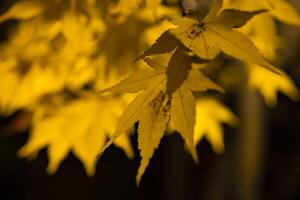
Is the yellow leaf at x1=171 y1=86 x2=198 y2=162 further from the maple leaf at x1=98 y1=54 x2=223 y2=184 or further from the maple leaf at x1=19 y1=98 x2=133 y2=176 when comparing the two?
the maple leaf at x1=19 y1=98 x2=133 y2=176

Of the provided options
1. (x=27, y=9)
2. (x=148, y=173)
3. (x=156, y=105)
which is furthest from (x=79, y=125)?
(x=148, y=173)

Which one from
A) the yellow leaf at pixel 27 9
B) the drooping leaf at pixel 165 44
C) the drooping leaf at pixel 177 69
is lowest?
the yellow leaf at pixel 27 9

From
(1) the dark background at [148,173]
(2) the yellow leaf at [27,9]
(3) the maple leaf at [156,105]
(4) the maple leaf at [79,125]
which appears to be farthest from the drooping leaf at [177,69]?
(1) the dark background at [148,173]

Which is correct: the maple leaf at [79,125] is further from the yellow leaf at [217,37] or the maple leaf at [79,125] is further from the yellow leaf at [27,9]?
the yellow leaf at [217,37]

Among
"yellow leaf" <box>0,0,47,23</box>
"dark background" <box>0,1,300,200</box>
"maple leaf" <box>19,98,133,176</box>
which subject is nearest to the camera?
"yellow leaf" <box>0,0,47,23</box>

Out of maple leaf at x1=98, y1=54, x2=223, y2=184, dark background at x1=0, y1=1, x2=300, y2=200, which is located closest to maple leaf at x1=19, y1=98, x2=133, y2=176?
maple leaf at x1=98, y1=54, x2=223, y2=184

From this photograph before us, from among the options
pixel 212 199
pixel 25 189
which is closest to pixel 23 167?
pixel 25 189

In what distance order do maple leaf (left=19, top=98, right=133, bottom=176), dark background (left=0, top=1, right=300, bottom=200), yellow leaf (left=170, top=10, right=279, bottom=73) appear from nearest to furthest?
yellow leaf (left=170, top=10, right=279, bottom=73) → maple leaf (left=19, top=98, right=133, bottom=176) → dark background (left=0, top=1, right=300, bottom=200)
